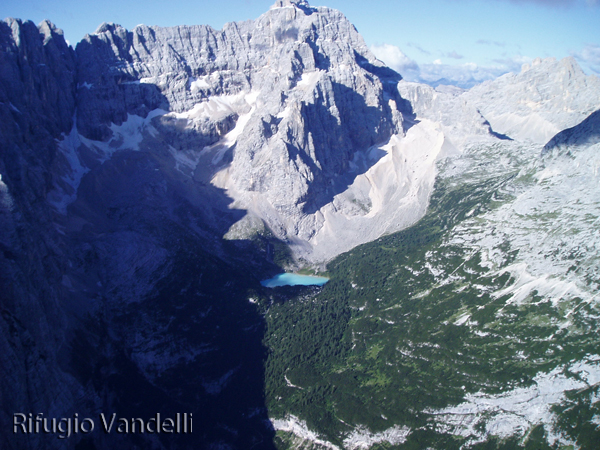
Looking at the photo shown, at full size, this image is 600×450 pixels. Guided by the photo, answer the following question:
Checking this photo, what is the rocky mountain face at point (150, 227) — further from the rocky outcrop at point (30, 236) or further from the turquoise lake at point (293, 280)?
the turquoise lake at point (293, 280)

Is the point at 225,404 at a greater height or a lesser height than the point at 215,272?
lesser

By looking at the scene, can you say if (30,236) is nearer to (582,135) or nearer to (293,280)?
(293,280)

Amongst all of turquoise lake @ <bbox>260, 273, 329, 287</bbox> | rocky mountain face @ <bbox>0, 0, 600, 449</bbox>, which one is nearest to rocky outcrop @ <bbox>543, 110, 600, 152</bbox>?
rocky mountain face @ <bbox>0, 0, 600, 449</bbox>

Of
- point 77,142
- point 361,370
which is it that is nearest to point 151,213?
point 77,142

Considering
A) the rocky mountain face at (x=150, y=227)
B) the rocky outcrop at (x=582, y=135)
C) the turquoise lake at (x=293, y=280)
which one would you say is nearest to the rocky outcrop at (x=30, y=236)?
the rocky mountain face at (x=150, y=227)

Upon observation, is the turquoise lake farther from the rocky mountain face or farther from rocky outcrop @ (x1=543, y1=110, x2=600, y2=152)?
rocky outcrop @ (x1=543, y1=110, x2=600, y2=152)

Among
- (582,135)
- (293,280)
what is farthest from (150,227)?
(582,135)

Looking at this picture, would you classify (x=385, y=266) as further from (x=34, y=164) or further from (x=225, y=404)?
(x=34, y=164)
